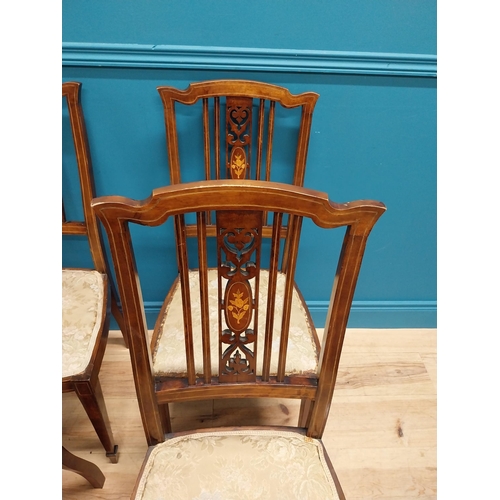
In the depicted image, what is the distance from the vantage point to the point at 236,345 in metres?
0.78

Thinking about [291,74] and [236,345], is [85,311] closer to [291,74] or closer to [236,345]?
[236,345]

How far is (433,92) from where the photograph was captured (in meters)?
1.25

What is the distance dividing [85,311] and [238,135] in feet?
2.04

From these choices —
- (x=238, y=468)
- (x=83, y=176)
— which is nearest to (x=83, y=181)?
(x=83, y=176)

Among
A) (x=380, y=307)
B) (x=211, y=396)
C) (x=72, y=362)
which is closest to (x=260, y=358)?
(x=211, y=396)

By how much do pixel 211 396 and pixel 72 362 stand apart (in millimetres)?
371

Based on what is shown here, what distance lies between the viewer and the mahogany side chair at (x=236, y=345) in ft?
Answer: 1.97

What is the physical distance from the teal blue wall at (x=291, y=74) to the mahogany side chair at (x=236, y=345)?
1.97ft

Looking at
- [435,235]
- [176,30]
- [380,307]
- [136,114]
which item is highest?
[176,30]

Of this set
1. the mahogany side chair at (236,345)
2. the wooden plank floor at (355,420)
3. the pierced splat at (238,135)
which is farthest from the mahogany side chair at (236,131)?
the wooden plank floor at (355,420)

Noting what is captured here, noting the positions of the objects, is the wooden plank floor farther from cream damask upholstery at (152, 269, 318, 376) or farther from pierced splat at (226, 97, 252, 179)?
pierced splat at (226, 97, 252, 179)

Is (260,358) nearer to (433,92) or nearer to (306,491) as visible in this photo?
(306,491)

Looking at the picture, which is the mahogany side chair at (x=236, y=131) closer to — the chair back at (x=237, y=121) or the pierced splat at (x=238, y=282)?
the chair back at (x=237, y=121)

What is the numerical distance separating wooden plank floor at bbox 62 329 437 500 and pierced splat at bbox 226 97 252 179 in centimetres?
74
